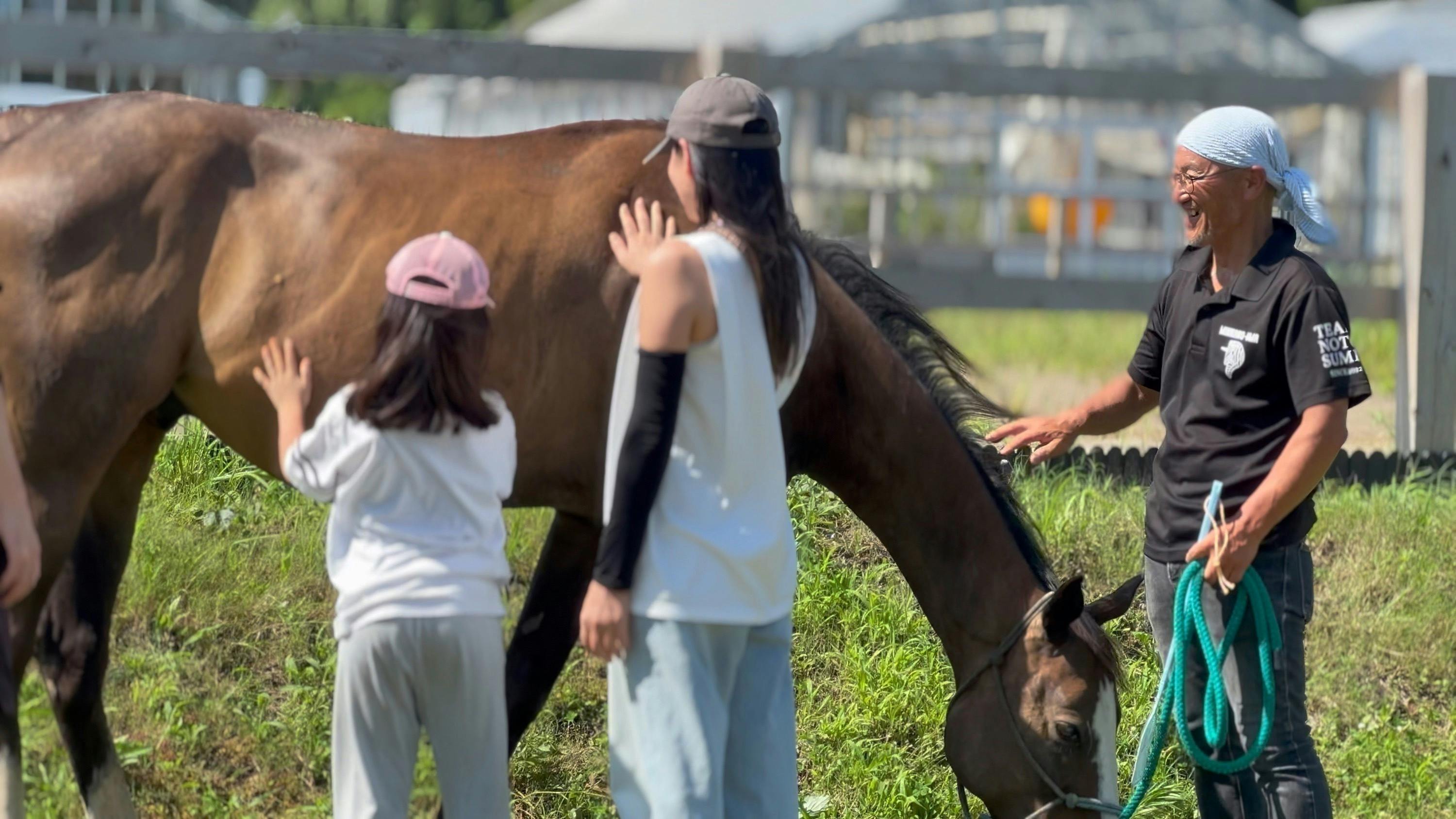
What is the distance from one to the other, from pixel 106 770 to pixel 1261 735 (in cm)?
288

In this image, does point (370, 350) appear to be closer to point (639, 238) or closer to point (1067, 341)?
point (639, 238)

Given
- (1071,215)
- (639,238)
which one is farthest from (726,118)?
(1071,215)

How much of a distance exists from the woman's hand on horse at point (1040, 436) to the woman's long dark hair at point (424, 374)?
5.87ft

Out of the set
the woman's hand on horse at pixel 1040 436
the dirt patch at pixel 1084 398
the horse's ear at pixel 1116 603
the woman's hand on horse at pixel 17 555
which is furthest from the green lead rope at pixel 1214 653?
the woman's hand on horse at pixel 17 555

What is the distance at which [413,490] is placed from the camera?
300 cm

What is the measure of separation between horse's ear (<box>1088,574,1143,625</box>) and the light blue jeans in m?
1.00

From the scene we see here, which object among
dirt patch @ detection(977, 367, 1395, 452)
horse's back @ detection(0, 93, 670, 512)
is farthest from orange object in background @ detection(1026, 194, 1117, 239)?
horse's back @ detection(0, 93, 670, 512)

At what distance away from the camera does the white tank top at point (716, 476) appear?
3.18m

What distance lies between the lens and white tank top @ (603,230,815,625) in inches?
125

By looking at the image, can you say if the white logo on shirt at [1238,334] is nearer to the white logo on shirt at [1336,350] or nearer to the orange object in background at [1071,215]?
the white logo on shirt at [1336,350]

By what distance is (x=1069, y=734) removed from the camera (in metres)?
4.01

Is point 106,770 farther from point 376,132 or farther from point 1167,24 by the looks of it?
point 1167,24

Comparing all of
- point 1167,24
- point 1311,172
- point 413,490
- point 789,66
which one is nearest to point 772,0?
point 1167,24

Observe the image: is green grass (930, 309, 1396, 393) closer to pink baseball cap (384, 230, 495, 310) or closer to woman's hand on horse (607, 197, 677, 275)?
woman's hand on horse (607, 197, 677, 275)
